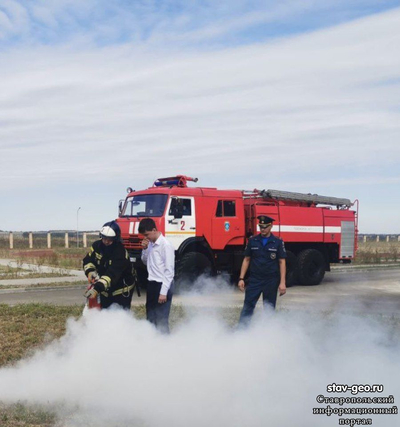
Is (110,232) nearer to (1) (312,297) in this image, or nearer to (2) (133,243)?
(2) (133,243)

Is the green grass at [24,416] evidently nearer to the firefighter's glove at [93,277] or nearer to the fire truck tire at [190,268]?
the firefighter's glove at [93,277]

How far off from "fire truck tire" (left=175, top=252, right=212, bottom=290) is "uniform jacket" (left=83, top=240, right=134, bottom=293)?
28.4 feet

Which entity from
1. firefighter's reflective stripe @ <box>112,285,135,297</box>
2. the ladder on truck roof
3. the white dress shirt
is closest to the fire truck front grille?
the ladder on truck roof

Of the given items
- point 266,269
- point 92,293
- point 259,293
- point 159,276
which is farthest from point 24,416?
point 266,269

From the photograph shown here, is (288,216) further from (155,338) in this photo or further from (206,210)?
(155,338)

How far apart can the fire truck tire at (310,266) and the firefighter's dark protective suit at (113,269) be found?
12403 millimetres

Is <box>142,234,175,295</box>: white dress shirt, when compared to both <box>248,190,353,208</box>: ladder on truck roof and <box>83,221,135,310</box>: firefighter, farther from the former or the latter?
<box>248,190,353,208</box>: ladder on truck roof

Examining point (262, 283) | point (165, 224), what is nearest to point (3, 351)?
point (262, 283)

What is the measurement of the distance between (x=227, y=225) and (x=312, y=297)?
3269 millimetres

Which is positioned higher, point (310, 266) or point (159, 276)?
point (159, 276)

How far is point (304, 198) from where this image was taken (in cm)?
1988

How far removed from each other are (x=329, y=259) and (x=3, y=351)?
575 inches

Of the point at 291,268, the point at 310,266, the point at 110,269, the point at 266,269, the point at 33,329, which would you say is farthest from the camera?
the point at 310,266

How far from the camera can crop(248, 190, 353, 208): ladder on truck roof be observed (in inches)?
728
